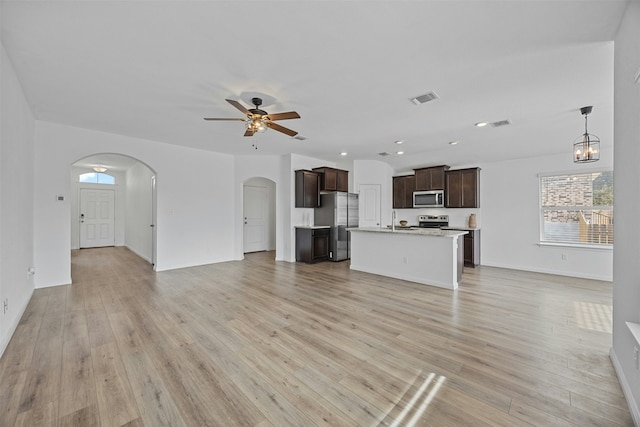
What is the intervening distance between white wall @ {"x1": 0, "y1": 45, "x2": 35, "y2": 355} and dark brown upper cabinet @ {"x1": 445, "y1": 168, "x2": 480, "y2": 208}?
23.9ft

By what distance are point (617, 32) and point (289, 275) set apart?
4.99 meters

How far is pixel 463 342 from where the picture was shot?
8.23 ft

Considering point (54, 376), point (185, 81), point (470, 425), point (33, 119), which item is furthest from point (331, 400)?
point (33, 119)

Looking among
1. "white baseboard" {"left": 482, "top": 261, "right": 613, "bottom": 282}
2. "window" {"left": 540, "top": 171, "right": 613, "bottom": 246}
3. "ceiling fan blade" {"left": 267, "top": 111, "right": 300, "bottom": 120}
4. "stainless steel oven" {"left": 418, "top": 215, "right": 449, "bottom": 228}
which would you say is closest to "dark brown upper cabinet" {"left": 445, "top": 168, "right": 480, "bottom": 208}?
"stainless steel oven" {"left": 418, "top": 215, "right": 449, "bottom": 228}

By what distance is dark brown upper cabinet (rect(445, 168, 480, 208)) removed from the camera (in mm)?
6211

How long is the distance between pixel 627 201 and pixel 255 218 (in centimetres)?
778

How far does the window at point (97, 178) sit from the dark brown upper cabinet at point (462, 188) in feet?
35.5

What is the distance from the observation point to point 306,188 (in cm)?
666

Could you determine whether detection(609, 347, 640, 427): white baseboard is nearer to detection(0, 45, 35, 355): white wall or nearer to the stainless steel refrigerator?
detection(0, 45, 35, 355): white wall

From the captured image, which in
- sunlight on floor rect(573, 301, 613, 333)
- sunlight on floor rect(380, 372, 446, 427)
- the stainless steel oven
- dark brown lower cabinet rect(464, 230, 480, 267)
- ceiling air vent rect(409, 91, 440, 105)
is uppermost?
ceiling air vent rect(409, 91, 440, 105)

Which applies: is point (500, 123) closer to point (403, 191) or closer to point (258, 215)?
point (403, 191)

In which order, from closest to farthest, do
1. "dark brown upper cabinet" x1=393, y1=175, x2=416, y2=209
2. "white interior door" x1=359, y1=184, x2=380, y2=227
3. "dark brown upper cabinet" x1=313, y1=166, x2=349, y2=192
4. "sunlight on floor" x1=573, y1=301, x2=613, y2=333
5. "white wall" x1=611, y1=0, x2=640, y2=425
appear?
"white wall" x1=611, y1=0, x2=640, y2=425
"sunlight on floor" x1=573, y1=301, x2=613, y2=333
"dark brown upper cabinet" x1=313, y1=166, x2=349, y2=192
"dark brown upper cabinet" x1=393, y1=175, x2=416, y2=209
"white interior door" x1=359, y1=184, x2=380, y2=227

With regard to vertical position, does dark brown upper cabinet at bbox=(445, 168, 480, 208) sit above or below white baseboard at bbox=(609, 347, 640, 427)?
above

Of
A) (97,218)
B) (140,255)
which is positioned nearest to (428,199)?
(140,255)
